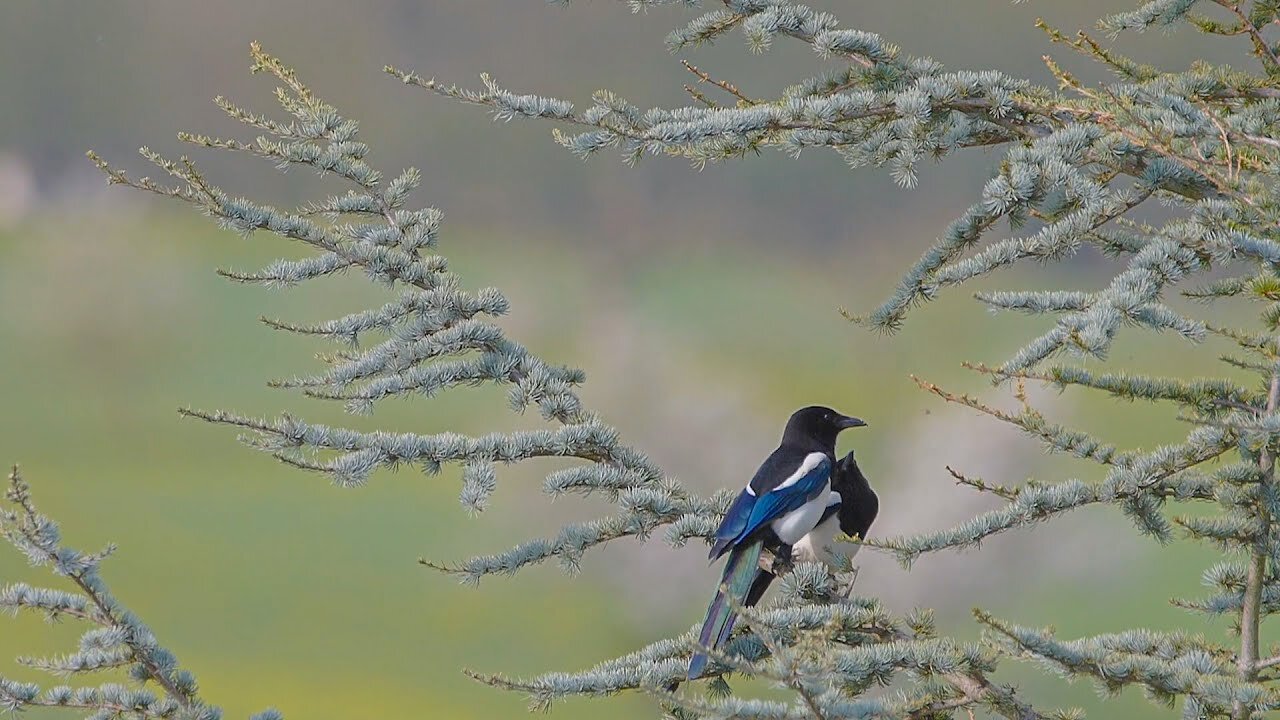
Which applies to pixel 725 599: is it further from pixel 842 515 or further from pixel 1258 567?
pixel 842 515

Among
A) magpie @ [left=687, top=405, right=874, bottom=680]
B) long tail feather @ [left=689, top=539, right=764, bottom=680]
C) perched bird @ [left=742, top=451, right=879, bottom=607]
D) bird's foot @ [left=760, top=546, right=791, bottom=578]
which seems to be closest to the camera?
long tail feather @ [left=689, top=539, right=764, bottom=680]

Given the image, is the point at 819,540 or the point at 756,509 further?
the point at 819,540

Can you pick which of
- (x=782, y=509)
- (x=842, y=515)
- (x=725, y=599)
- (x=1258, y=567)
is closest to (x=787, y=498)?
(x=782, y=509)

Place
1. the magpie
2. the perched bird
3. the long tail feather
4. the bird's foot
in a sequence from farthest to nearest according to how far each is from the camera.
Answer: the perched bird < the bird's foot < the magpie < the long tail feather

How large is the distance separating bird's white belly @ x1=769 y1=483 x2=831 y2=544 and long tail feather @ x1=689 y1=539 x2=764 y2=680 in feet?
0.13

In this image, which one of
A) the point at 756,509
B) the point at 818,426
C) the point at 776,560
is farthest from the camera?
the point at 818,426

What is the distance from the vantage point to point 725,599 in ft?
4.67

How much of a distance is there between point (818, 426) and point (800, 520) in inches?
11.1

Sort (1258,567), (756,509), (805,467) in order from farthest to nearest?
(805,467) < (756,509) < (1258,567)

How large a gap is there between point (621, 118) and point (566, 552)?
1.81 feet

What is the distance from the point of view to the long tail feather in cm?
148

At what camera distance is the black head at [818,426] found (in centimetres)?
220

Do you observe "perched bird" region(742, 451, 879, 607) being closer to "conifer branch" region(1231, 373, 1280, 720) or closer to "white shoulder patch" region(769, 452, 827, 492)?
"white shoulder patch" region(769, 452, 827, 492)

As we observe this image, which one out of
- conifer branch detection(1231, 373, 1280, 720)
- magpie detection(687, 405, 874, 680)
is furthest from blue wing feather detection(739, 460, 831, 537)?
conifer branch detection(1231, 373, 1280, 720)
